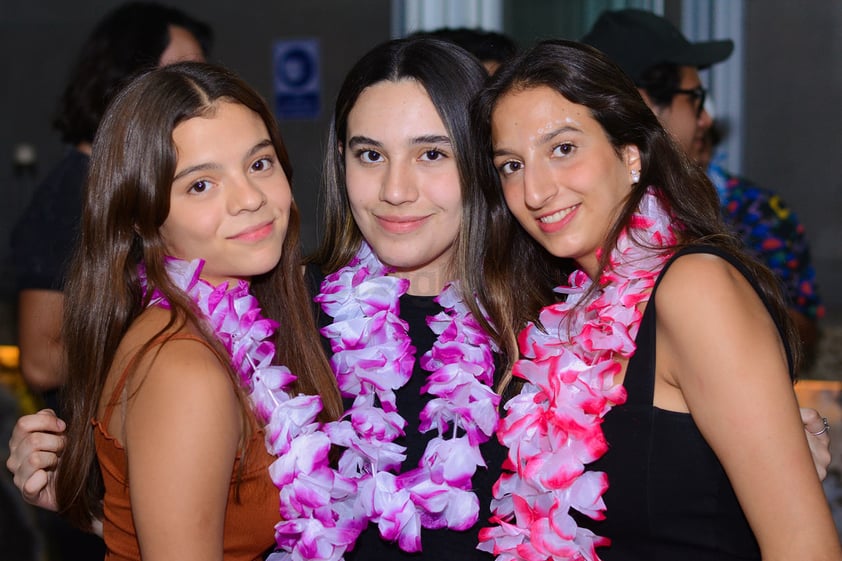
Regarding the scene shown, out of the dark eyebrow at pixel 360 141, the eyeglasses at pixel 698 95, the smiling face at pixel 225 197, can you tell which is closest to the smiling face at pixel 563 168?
the dark eyebrow at pixel 360 141

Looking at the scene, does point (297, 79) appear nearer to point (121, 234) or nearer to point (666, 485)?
point (121, 234)

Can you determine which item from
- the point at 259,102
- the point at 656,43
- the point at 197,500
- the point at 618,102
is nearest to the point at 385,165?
the point at 259,102

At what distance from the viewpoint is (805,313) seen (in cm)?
282

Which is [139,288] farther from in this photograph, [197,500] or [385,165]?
[385,165]

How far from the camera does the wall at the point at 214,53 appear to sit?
16.0 feet

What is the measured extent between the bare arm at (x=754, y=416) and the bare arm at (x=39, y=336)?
1.56 metres

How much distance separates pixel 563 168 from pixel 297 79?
362cm

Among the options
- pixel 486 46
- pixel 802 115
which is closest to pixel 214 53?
pixel 486 46

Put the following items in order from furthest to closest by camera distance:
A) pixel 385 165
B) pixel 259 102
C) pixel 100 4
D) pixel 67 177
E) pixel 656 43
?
pixel 100 4 < pixel 656 43 < pixel 67 177 < pixel 385 165 < pixel 259 102

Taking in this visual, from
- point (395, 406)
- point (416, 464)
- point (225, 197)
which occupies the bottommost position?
point (416, 464)

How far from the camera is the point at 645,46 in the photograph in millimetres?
2594

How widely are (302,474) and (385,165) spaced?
0.63 m

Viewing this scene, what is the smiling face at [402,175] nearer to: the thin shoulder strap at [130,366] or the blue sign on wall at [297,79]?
the thin shoulder strap at [130,366]

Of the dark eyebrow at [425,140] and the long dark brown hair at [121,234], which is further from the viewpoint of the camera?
the dark eyebrow at [425,140]
